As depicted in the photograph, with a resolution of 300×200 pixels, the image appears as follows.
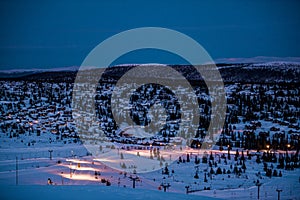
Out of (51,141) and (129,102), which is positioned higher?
(129,102)

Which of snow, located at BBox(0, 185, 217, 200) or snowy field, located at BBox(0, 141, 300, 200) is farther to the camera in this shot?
snowy field, located at BBox(0, 141, 300, 200)

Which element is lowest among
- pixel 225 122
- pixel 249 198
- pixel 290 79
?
pixel 249 198

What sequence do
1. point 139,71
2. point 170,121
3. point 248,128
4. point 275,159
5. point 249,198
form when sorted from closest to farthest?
point 249,198 < point 275,159 < point 248,128 < point 170,121 < point 139,71

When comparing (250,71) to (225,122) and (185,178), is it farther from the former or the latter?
(185,178)

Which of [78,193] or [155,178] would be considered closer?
[78,193]

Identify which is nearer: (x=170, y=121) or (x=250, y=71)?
(x=170, y=121)

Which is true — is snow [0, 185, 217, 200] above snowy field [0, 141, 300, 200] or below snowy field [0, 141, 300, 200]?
above

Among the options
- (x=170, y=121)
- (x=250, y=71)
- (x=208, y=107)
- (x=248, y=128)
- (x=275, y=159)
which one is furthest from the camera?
(x=250, y=71)

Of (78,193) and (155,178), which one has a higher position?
(78,193)

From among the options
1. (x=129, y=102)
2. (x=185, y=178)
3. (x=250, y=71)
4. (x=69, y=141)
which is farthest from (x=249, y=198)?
(x=250, y=71)

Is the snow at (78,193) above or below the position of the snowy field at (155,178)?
above

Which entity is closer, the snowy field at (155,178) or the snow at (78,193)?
the snow at (78,193)
